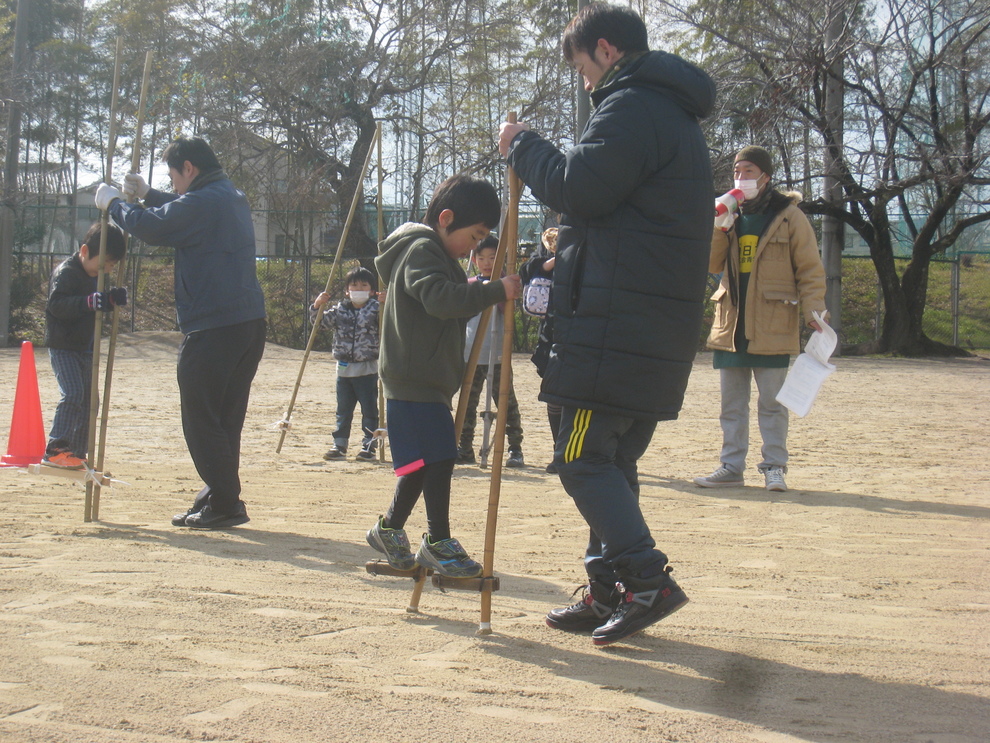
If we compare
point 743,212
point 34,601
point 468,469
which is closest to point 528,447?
point 468,469

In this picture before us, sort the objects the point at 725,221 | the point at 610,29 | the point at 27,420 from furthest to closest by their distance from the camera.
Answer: the point at 27,420 → the point at 725,221 → the point at 610,29

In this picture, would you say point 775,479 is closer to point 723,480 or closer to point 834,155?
point 723,480

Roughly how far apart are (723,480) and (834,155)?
48.1ft

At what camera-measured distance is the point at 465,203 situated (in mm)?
3711

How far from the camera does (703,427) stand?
10.2 m

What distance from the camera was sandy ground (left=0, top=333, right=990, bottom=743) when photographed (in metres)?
2.59

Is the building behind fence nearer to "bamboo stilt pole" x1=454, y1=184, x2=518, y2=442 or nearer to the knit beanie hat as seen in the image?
the knit beanie hat

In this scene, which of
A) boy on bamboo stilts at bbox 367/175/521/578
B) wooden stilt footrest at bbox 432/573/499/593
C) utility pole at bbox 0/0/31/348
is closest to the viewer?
wooden stilt footrest at bbox 432/573/499/593

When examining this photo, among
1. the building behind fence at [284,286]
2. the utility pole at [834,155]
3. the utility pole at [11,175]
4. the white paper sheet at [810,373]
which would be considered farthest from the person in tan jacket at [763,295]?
the utility pole at [11,175]

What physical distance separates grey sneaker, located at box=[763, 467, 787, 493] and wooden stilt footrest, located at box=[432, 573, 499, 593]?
11.6ft

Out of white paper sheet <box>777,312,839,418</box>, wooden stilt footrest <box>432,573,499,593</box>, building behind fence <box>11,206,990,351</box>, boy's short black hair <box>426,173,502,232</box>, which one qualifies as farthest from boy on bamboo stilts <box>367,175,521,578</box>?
building behind fence <box>11,206,990,351</box>

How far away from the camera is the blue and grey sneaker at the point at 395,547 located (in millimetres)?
3787

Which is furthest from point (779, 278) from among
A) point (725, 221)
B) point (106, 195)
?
point (106, 195)

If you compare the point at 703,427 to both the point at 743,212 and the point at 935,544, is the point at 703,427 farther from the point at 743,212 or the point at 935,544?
the point at 935,544
